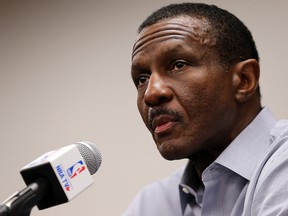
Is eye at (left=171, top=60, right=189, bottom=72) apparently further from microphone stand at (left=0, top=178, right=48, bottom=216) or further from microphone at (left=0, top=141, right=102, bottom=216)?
microphone stand at (left=0, top=178, right=48, bottom=216)

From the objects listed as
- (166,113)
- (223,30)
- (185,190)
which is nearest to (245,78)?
(223,30)

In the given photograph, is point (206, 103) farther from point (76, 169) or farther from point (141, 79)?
point (76, 169)

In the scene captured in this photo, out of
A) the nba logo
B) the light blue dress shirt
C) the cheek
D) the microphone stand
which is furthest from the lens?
the cheek

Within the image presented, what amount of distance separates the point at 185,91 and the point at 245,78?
8.3 inches

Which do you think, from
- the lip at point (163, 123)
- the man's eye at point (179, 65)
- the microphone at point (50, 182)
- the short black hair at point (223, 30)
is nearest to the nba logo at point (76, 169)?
the microphone at point (50, 182)

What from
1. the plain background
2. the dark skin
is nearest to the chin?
the dark skin

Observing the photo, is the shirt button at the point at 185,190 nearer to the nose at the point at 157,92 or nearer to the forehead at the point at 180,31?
the nose at the point at 157,92

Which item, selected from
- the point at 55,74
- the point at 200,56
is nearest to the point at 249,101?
the point at 200,56

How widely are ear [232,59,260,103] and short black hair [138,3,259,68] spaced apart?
3 centimetres

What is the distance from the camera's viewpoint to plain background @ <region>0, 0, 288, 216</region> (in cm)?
207

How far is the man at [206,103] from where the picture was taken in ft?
3.82

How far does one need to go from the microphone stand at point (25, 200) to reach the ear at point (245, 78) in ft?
2.22

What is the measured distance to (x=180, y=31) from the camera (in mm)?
1253

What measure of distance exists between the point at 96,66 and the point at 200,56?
1139mm
